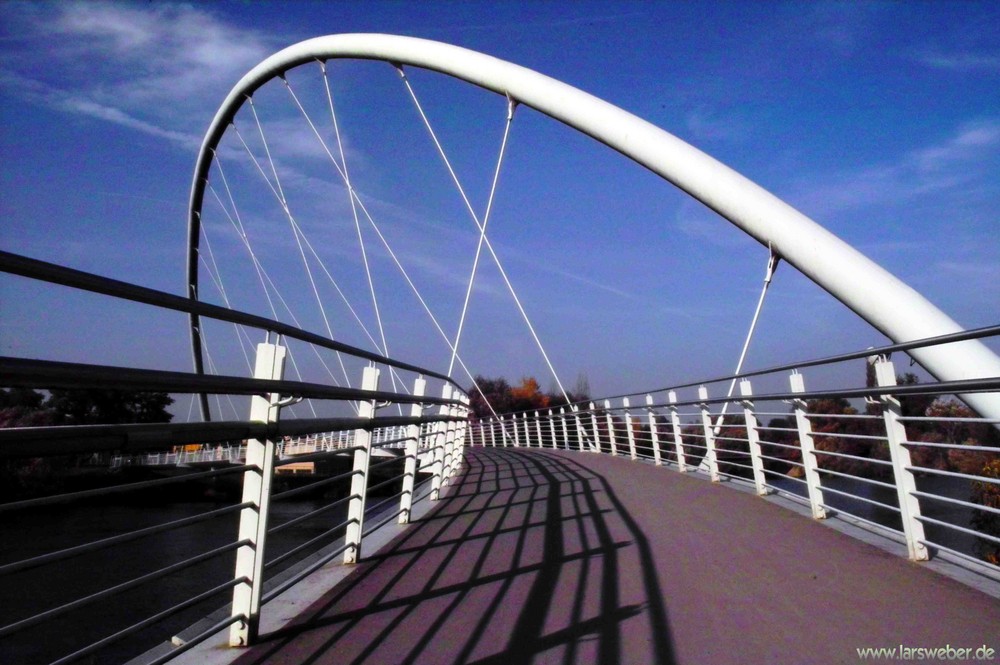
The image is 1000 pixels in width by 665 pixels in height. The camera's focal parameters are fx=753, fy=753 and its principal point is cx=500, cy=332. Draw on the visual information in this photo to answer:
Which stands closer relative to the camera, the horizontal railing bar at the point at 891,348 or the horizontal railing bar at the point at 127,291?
Result: the horizontal railing bar at the point at 127,291

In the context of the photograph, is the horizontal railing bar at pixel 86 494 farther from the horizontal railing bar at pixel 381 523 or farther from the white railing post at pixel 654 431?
the white railing post at pixel 654 431

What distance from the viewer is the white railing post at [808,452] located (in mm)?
5082

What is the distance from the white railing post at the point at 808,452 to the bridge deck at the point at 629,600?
0.21 metres

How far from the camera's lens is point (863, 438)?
4.15m

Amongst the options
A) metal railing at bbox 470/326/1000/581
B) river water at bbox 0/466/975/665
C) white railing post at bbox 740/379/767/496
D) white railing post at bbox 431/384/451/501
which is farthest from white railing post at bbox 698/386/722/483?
white railing post at bbox 431/384/451/501

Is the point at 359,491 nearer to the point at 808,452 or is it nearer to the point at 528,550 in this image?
the point at 528,550

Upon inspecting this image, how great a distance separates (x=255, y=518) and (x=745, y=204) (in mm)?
5950

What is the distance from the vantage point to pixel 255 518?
101 inches

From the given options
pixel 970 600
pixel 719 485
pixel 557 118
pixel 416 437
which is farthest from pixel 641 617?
pixel 557 118

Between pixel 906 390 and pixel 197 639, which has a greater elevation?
pixel 906 390

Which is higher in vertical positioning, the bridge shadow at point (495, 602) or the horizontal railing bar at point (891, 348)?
the horizontal railing bar at point (891, 348)

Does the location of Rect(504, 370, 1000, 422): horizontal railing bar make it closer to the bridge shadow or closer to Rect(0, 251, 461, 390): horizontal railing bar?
the bridge shadow

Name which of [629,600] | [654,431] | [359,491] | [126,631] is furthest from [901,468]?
[654,431]

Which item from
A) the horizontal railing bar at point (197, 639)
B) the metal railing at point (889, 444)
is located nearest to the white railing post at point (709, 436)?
the metal railing at point (889, 444)
